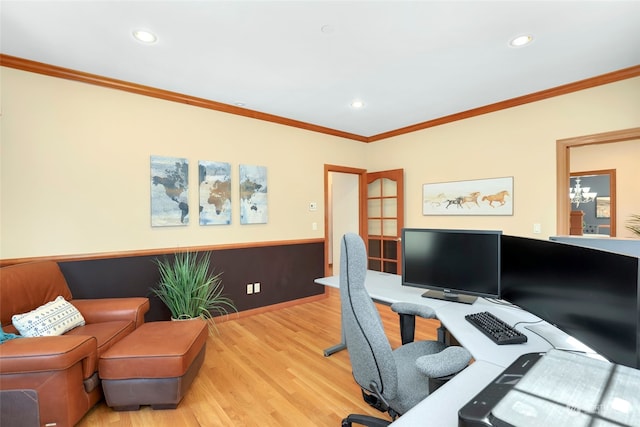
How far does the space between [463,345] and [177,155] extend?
128 inches

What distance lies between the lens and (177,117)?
3371 mm

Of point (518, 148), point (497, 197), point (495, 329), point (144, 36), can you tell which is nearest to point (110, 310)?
point (144, 36)

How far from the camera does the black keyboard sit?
135 cm

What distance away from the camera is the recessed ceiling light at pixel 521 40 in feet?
7.46

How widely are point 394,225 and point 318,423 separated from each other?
3.42 meters

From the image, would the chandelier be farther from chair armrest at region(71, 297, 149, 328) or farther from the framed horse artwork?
chair armrest at region(71, 297, 149, 328)

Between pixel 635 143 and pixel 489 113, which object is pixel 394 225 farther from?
pixel 635 143

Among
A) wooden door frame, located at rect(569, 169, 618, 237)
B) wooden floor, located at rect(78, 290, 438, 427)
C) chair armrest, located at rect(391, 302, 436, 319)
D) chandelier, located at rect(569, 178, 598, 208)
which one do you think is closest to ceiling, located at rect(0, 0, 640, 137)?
chair armrest, located at rect(391, 302, 436, 319)

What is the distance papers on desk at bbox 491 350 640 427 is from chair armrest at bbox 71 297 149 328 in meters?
2.68

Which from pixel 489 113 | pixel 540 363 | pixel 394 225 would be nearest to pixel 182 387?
pixel 540 363

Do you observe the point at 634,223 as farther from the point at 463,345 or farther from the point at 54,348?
the point at 54,348

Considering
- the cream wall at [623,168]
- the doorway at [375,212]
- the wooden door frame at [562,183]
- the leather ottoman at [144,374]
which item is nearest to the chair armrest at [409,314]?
the leather ottoman at [144,374]

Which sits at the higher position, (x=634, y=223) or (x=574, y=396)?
(x=634, y=223)

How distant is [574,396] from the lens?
2.39 feet
